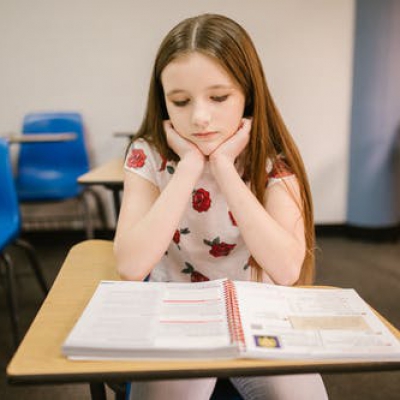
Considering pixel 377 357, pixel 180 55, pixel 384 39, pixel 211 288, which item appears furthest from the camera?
pixel 384 39

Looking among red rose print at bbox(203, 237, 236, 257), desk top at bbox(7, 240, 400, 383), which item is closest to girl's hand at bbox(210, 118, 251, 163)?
red rose print at bbox(203, 237, 236, 257)

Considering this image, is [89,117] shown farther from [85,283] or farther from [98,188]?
[85,283]

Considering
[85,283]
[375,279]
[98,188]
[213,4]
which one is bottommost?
[375,279]

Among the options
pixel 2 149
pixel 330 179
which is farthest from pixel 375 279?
pixel 2 149

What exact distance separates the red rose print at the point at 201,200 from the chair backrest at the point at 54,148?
210 centimetres

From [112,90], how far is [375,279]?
2.20 m

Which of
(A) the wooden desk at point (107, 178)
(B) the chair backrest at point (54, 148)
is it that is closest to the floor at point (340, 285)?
(B) the chair backrest at point (54, 148)

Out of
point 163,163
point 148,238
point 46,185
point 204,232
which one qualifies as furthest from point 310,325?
point 46,185

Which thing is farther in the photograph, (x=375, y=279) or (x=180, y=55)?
(x=375, y=279)

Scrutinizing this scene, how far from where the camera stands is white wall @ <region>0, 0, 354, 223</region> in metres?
2.99

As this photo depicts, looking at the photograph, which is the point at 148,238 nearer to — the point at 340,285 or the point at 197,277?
the point at 197,277

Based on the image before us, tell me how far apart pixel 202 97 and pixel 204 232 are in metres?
0.37

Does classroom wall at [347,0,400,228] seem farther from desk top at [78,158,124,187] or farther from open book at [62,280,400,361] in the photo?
open book at [62,280,400,361]

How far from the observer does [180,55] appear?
0.83m
